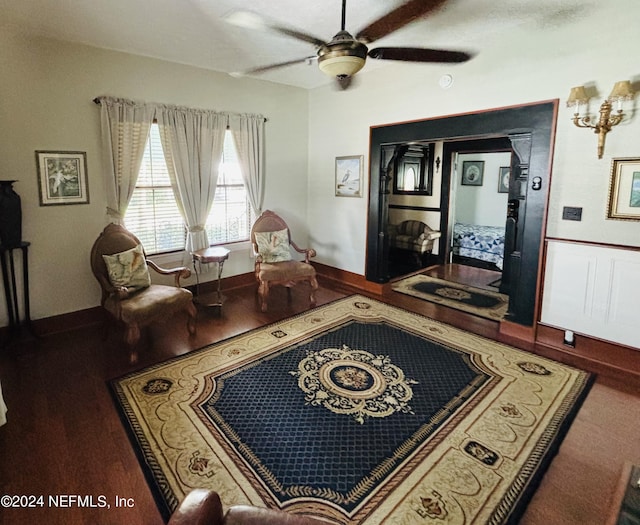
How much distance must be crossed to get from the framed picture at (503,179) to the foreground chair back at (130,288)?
21.3 ft

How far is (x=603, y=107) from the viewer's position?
2.92 m

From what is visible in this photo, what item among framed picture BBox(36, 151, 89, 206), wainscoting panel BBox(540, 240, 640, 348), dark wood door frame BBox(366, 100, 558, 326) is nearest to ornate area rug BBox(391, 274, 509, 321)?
dark wood door frame BBox(366, 100, 558, 326)

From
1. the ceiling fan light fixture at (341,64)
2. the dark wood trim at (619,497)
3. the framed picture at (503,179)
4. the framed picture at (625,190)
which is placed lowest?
the dark wood trim at (619,497)

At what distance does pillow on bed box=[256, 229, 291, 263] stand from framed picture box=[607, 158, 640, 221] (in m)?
3.39

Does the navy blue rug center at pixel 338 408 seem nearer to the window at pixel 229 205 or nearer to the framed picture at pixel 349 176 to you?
the window at pixel 229 205

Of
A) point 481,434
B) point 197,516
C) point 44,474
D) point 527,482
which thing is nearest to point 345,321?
point 481,434

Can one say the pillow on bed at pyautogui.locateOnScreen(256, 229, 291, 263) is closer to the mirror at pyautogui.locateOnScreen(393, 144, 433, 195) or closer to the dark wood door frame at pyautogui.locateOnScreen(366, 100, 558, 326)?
the dark wood door frame at pyautogui.locateOnScreen(366, 100, 558, 326)

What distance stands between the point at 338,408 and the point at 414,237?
15.8 feet

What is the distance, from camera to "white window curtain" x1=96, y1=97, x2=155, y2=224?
386 centimetres

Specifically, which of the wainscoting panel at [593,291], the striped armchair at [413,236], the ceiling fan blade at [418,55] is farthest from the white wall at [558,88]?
the striped armchair at [413,236]

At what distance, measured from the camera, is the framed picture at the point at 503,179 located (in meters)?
7.56

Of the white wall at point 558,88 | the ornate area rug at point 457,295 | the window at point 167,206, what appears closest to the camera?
the white wall at point 558,88

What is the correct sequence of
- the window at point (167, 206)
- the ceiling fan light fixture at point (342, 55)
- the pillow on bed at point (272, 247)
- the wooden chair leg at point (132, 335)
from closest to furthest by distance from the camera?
the ceiling fan light fixture at point (342, 55)
the wooden chair leg at point (132, 335)
the window at point (167, 206)
the pillow on bed at point (272, 247)

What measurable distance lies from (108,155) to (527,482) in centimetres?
441
